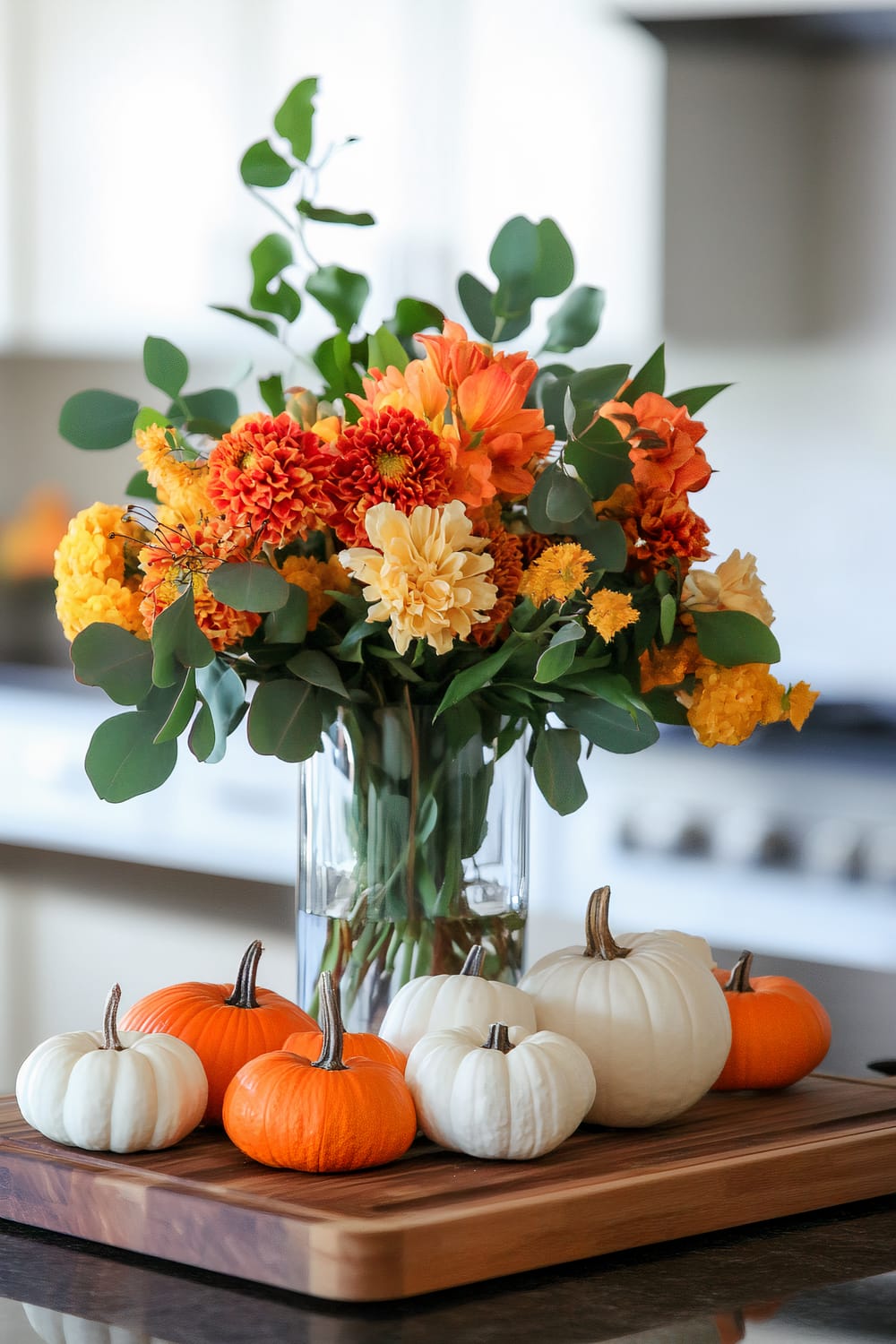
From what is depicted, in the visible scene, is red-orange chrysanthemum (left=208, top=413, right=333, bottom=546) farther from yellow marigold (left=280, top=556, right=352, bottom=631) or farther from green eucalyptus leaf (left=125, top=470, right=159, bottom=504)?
green eucalyptus leaf (left=125, top=470, right=159, bottom=504)

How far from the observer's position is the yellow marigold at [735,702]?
984 mm

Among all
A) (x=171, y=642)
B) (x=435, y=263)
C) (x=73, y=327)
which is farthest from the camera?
(x=73, y=327)

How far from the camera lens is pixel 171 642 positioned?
932mm

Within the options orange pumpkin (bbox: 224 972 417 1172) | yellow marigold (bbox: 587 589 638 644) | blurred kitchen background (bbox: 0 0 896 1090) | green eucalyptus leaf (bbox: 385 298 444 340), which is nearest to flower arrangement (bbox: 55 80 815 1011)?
yellow marigold (bbox: 587 589 638 644)

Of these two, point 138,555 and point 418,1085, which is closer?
point 418,1085

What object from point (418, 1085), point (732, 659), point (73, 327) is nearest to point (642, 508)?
point (732, 659)

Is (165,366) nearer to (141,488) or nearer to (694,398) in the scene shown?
(141,488)

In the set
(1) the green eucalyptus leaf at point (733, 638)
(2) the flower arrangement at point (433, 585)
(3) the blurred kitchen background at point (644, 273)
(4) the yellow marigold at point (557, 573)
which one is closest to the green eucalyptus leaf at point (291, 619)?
(2) the flower arrangement at point (433, 585)

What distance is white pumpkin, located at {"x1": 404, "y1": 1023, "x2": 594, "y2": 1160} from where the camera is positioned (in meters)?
0.81

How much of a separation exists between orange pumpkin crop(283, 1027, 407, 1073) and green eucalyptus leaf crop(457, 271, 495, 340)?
494 mm

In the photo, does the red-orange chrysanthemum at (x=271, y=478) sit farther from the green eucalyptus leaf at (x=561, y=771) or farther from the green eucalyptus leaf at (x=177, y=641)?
the green eucalyptus leaf at (x=561, y=771)

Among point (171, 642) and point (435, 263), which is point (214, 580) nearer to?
point (171, 642)

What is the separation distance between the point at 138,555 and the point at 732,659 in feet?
1.12

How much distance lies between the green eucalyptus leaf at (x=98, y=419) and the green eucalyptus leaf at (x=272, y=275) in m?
0.11
